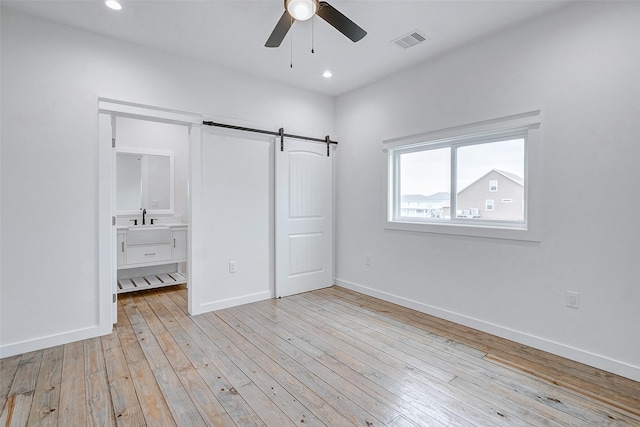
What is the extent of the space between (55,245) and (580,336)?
424cm

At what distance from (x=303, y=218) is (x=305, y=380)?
7.60 ft

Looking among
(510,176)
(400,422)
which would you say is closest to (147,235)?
(400,422)

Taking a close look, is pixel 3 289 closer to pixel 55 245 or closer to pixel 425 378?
pixel 55 245

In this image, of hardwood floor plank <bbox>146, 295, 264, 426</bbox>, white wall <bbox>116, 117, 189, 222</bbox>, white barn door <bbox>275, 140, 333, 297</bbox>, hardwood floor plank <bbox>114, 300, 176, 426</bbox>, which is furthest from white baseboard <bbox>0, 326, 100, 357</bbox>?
white wall <bbox>116, 117, 189, 222</bbox>

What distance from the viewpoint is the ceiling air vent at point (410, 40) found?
9.37 feet

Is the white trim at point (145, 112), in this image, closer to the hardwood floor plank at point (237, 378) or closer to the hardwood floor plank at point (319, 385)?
the hardwood floor plank at point (237, 378)

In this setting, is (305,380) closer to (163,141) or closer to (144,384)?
(144,384)

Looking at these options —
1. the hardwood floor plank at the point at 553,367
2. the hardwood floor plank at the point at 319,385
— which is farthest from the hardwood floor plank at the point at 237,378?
the hardwood floor plank at the point at 553,367

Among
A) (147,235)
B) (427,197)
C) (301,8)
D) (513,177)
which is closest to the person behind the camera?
(301,8)

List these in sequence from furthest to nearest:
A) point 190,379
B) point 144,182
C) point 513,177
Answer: point 144,182
point 513,177
point 190,379

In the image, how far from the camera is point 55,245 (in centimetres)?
268

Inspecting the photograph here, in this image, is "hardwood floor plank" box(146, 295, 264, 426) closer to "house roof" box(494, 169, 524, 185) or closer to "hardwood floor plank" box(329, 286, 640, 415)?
"hardwood floor plank" box(329, 286, 640, 415)

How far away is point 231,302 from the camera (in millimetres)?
3643

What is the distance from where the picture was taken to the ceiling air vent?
2.86 metres
